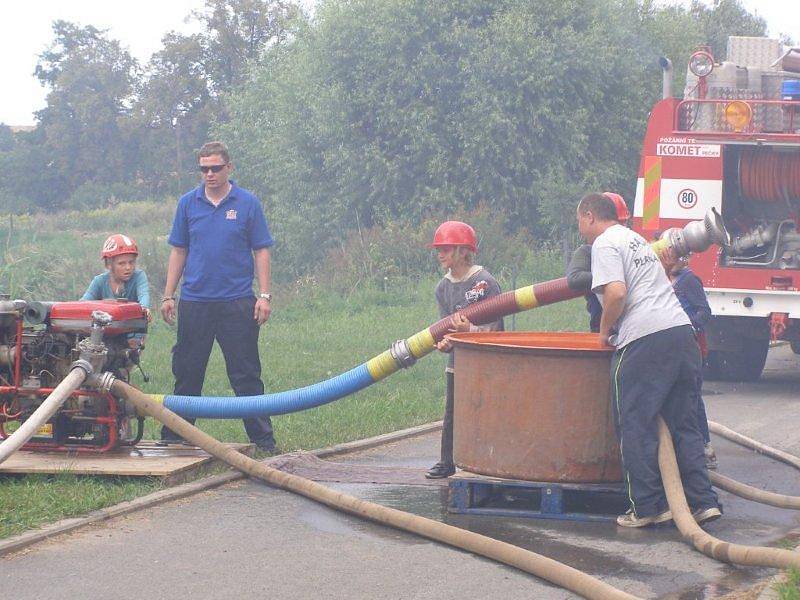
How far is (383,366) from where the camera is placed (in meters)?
7.66

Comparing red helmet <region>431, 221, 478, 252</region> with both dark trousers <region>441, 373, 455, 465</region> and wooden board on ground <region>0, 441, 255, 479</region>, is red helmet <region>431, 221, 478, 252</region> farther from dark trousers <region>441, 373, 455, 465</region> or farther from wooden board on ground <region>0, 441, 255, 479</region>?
wooden board on ground <region>0, 441, 255, 479</region>

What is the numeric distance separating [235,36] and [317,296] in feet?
124

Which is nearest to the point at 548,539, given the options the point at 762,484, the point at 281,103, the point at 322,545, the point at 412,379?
the point at 322,545

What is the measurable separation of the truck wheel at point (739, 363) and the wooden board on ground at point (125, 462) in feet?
22.7

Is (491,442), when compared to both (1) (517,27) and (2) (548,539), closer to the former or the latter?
(2) (548,539)

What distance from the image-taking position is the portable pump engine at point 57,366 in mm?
7645

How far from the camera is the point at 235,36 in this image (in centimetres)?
5656

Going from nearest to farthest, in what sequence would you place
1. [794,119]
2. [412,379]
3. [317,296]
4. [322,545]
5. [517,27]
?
1. [322,545]
2. [794,119]
3. [412,379]
4. [317,296]
5. [517,27]

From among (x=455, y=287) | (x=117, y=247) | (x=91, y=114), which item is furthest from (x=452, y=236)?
(x=91, y=114)

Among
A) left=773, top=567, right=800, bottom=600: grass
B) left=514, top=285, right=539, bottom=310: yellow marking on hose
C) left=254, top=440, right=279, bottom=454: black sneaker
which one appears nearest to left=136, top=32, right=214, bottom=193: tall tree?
left=254, top=440, right=279, bottom=454: black sneaker

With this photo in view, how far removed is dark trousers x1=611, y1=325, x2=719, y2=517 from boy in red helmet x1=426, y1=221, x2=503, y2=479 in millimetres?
1154

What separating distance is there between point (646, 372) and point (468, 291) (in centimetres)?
145

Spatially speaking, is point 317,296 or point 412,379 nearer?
point 412,379

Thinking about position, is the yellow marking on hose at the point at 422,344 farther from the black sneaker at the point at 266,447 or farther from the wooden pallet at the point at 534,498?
the black sneaker at the point at 266,447
